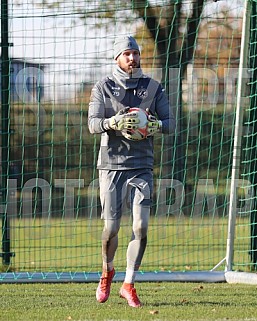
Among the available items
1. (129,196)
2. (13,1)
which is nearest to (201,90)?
(13,1)

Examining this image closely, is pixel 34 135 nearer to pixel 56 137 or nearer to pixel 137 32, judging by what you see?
pixel 56 137

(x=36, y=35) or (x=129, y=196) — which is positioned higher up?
(x=36, y=35)

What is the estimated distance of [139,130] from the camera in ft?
23.8

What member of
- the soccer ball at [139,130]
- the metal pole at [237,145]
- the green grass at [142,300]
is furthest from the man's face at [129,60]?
the metal pole at [237,145]

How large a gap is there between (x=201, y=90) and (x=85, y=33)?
1646 mm

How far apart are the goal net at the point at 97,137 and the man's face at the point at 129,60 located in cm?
226

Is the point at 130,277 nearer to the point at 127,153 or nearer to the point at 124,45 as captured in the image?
the point at 127,153

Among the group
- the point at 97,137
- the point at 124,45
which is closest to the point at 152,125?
the point at 124,45

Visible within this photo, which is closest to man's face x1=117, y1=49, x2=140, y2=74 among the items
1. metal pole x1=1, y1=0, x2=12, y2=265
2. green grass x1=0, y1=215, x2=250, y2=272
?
metal pole x1=1, y1=0, x2=12, y2=265

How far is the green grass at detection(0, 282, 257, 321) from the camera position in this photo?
22.8 feet

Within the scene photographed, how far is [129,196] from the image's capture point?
7.61m

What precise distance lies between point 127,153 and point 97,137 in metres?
3.96

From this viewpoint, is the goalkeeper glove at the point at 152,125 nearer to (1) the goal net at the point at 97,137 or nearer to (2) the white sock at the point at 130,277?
(2) the white sock at the point at 130,277

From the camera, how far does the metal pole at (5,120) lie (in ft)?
32.7
